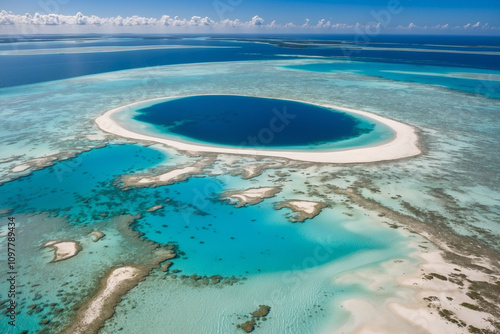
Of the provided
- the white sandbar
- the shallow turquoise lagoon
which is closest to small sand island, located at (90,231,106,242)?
the shallow turquoise lagoon

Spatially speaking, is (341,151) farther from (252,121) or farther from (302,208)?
(252,121)

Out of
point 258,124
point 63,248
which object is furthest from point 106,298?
point 258,124

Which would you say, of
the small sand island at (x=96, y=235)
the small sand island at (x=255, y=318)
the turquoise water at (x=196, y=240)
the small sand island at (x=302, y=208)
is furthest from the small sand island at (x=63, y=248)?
the small sand island at (x=302, y=208)

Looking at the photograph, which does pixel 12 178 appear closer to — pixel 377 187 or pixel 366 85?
pixel 377 187

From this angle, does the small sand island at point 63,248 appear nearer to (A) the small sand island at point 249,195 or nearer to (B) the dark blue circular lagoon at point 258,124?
(A) the small sand island at point 249,195

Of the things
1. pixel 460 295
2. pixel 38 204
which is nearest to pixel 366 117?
pixel 460 295

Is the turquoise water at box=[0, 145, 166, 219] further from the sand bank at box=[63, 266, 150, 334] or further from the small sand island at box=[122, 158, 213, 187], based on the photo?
the sand bank at box=[63, 266, 150, 334]
